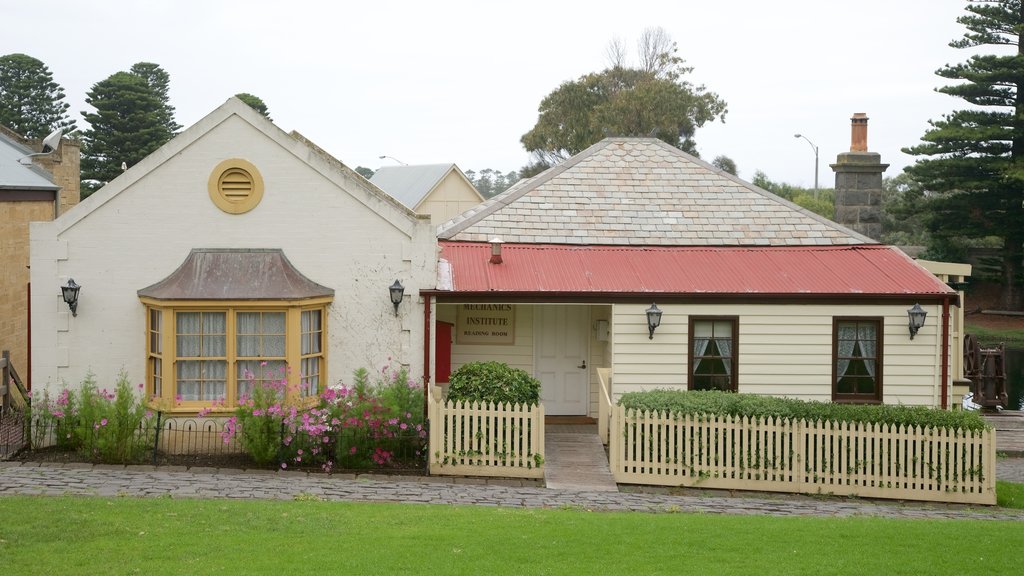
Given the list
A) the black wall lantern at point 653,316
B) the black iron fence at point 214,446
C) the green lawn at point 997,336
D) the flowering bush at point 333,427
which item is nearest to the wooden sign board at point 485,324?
the black wall lantern at point 653,316

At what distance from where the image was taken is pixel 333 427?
1524cm

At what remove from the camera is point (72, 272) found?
1600 centimetres

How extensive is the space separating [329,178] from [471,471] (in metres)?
4.91

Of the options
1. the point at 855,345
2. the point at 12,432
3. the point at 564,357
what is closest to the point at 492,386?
the point at 564,357

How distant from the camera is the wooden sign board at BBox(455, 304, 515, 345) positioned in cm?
1914

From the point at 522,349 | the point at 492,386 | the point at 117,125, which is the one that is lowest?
the point at 492,386

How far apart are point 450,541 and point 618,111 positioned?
5553 cm

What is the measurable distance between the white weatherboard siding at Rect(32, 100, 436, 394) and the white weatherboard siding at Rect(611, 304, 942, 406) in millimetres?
3434

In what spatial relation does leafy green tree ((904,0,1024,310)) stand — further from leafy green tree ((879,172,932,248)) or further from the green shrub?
the green shrub

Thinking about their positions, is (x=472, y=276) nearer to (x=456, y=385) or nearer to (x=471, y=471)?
(x=456, y=385)

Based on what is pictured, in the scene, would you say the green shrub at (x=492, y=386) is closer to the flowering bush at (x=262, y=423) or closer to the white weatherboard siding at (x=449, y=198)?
the flowering bush at (x=262, y=423)

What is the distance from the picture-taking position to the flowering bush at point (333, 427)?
14.8m

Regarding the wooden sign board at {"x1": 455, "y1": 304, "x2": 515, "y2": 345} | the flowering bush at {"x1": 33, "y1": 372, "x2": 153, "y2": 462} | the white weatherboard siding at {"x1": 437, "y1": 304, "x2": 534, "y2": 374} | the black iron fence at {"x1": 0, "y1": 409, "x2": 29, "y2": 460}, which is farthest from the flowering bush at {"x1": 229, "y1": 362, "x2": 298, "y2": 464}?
the wooden sign board at {"x1": 455, "y1": 304, "x2": 515, "y2": 345}

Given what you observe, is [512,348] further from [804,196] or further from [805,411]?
[804,196]
